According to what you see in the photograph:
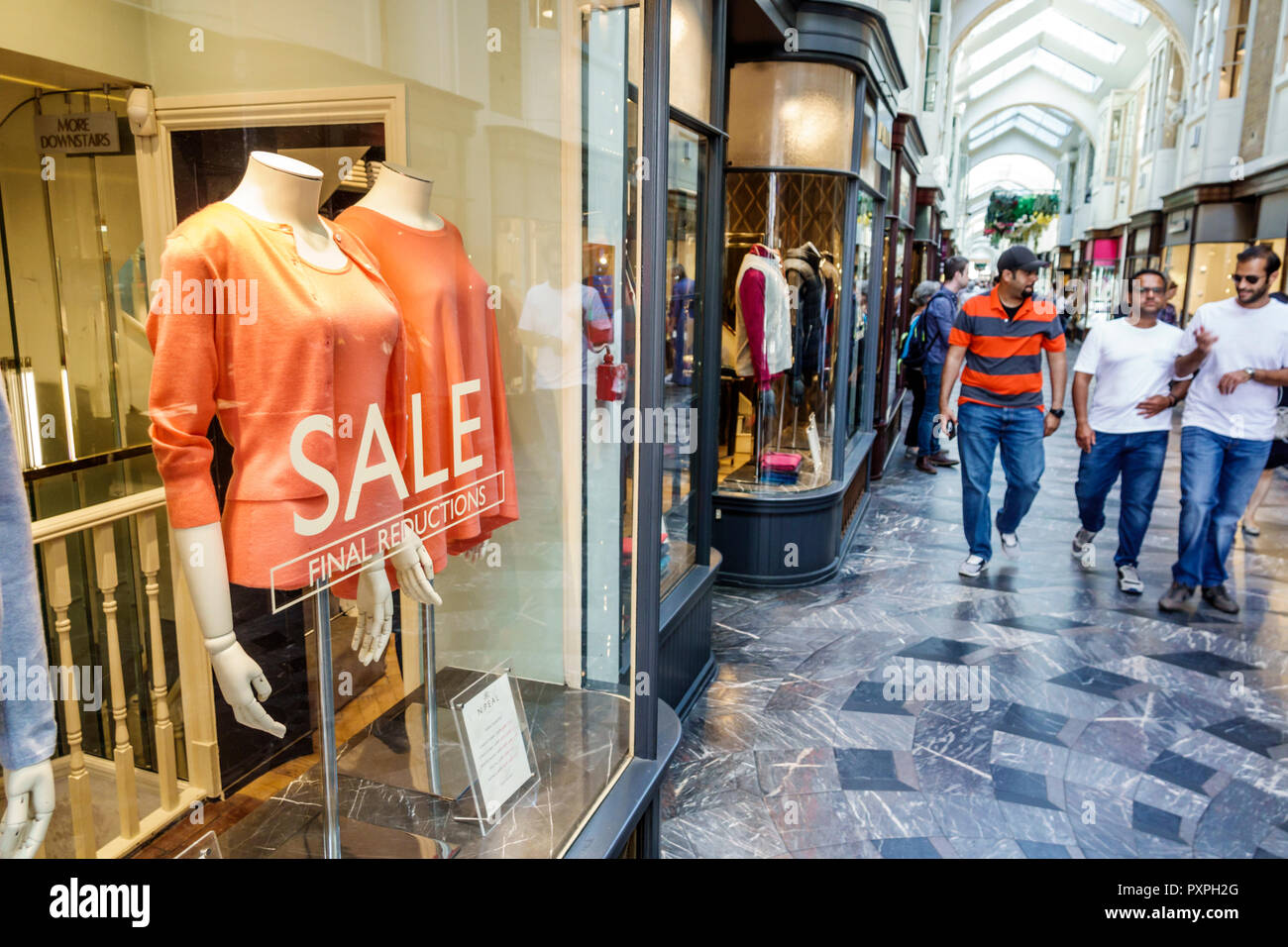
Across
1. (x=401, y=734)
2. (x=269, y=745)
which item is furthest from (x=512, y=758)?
(x=269, y=745)

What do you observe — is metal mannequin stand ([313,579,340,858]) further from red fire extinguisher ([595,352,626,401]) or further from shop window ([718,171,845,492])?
shop window ([718,171,845,492])

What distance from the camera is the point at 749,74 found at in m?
4.63

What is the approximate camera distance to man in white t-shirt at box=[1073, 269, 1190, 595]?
4.48m

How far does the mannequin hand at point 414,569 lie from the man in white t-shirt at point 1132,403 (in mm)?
3949

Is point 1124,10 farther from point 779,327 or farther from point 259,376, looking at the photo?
point 259,376

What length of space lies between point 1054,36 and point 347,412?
94.3 feet

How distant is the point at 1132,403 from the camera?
454cm

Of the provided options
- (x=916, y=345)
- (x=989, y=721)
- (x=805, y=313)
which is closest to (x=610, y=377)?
(x=989, y=721)

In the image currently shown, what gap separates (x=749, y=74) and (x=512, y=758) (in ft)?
13.1

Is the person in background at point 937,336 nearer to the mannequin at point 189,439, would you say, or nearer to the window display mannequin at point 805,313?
the window display mannequin at point 805,313

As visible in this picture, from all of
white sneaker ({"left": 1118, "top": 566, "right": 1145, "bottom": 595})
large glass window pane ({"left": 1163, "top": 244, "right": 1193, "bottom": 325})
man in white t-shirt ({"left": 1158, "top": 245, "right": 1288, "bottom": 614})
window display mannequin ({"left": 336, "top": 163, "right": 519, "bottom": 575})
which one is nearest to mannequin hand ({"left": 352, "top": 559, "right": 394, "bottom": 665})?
window display mannequin ({"left": 336, "top": 163, "right": 519, "bottom": 575})

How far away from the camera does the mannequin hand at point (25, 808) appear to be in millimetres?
914

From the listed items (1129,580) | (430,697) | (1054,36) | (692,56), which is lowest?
(1129,580)

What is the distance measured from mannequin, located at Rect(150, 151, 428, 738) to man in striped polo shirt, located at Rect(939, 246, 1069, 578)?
4040mm
